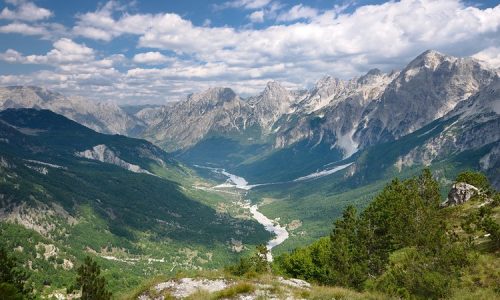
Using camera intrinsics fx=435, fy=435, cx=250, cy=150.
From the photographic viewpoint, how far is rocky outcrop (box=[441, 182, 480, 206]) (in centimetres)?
11594

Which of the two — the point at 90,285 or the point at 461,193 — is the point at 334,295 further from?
the point at 461,193

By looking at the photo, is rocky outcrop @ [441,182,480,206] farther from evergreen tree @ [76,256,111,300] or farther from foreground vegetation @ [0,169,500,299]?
evergreen tree @ [76,256,111,300]

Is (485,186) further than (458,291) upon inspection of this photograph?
Yes

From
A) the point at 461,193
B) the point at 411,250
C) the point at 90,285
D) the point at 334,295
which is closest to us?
the point at 334,295

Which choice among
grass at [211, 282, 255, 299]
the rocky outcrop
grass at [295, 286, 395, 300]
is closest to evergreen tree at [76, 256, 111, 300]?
grass at [211, 282, 255, 299]

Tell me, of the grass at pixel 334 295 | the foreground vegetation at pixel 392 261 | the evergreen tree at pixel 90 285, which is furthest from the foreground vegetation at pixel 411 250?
the evergreen tree at pixel 90 285

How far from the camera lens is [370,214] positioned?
3777 inches

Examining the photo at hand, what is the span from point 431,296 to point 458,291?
2.94 m

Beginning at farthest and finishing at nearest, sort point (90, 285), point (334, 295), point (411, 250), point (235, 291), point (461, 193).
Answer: point (461, 193)
point (411, 250)
point (90, 285)
point (235, 291)
point (334, 295)

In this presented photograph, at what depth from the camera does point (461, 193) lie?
4611 inches

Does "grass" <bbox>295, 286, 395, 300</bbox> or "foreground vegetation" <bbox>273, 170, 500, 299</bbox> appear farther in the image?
"foreground vegetation" <bbox>273, 170, 500, 299</bbox>

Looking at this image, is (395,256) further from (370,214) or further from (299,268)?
(299,268)

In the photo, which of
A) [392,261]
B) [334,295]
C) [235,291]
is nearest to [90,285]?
[235,291]

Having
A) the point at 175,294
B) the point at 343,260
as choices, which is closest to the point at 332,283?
the point at 343,260
